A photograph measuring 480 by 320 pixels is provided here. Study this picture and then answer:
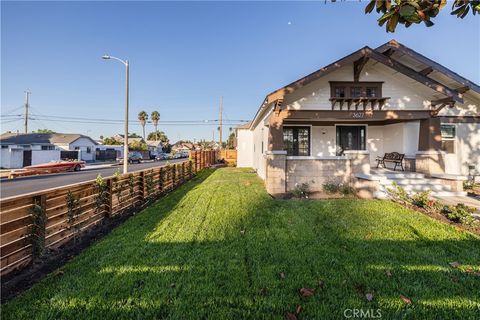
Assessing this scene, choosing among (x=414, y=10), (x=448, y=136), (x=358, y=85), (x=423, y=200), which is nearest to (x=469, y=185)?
(x=448, y=136)

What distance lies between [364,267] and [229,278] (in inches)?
77.4

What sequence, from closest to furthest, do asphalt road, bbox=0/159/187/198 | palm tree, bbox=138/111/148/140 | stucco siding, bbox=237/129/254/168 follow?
1. asphalt road, bbox=0/159/187/198
2. stucco siding, bbox=237/129/254/168
3. palm tree, bbox=138/111/148/140

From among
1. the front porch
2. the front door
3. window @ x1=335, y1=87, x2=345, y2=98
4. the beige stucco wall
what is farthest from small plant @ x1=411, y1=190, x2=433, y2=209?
the beige stucco wall

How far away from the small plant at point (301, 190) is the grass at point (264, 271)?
2.44 m

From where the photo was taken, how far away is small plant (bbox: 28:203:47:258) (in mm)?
3578

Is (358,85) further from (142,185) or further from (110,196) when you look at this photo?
(110,196)

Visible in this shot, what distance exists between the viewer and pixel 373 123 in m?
Result: 12.0

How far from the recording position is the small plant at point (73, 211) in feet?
14.3

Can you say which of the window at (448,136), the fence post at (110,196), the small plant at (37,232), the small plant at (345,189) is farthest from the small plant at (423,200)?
the small plant at (37,232)

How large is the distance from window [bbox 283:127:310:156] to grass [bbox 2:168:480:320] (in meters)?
6.62

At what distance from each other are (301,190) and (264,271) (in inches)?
210

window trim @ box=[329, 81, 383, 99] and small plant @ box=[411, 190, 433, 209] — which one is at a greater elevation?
window trim @ box=[329, 81, 383, 99]

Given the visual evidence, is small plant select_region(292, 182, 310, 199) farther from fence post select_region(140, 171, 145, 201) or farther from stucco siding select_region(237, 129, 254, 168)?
stucco siding select_region(237, 129, 254, 168)

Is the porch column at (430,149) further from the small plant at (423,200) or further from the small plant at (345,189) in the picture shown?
the small plant at (345,189)
